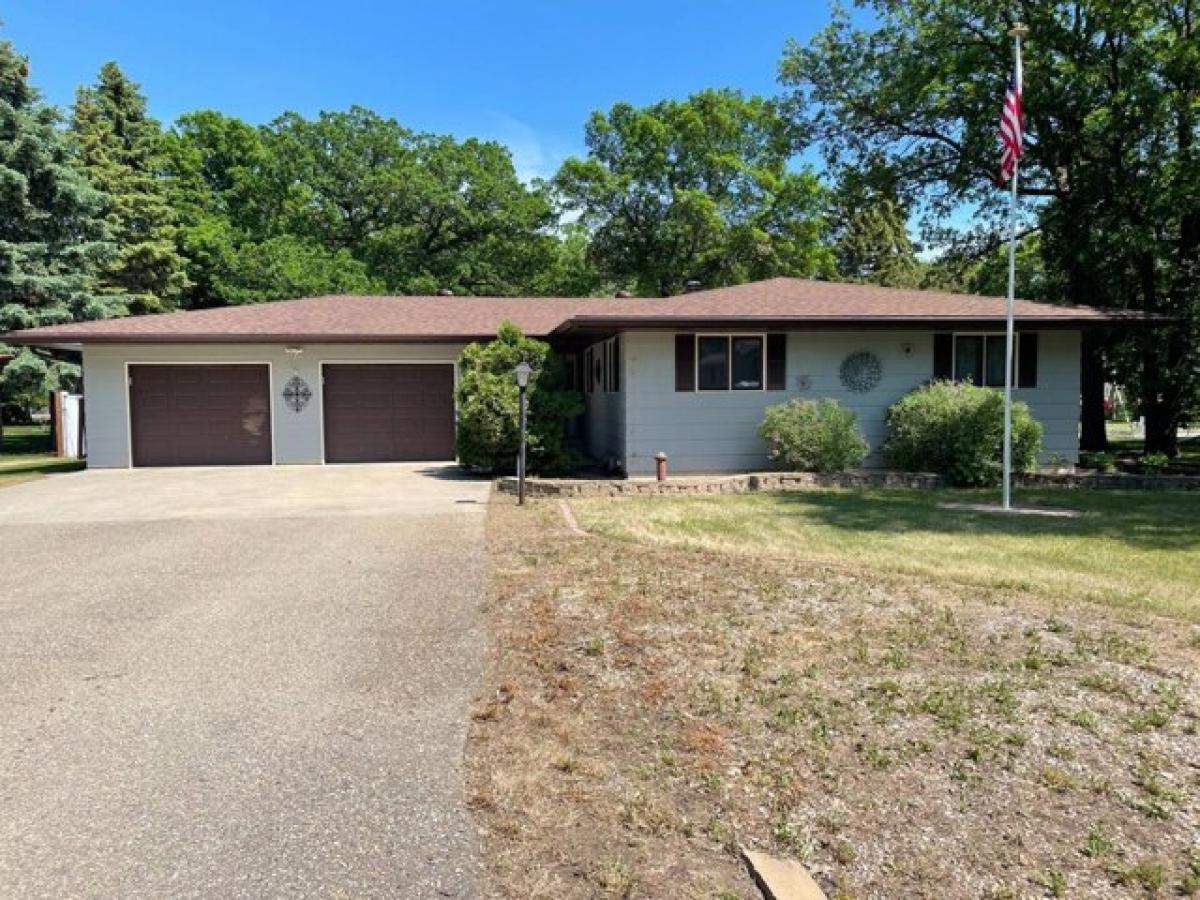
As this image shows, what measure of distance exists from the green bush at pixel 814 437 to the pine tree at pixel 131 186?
21054 millimetres

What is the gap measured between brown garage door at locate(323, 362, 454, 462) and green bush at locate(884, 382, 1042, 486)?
8385mm

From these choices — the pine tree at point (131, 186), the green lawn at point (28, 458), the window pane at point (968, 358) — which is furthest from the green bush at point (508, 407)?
the pine tree at point (131, 186)

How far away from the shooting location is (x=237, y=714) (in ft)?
11.7

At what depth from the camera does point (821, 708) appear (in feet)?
11.8

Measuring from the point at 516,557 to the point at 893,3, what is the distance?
18.2 meters

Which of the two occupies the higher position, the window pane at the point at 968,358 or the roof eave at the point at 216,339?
the roof eave at the point at 216,339

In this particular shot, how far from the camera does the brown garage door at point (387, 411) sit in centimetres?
1571

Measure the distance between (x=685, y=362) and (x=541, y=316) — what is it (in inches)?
226

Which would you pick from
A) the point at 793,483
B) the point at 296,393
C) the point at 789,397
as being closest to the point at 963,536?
the point at 793,483

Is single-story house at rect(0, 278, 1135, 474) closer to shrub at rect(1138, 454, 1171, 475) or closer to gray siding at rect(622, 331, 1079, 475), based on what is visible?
gray siding at rect(622, 331, 1079, 475)

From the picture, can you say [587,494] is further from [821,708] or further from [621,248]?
[621,248]

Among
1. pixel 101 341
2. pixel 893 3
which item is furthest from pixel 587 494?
pixel 893 3

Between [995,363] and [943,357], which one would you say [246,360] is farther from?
[995,363]

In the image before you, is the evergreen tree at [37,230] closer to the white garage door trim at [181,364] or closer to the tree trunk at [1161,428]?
the white garage door trim at [181,364]
